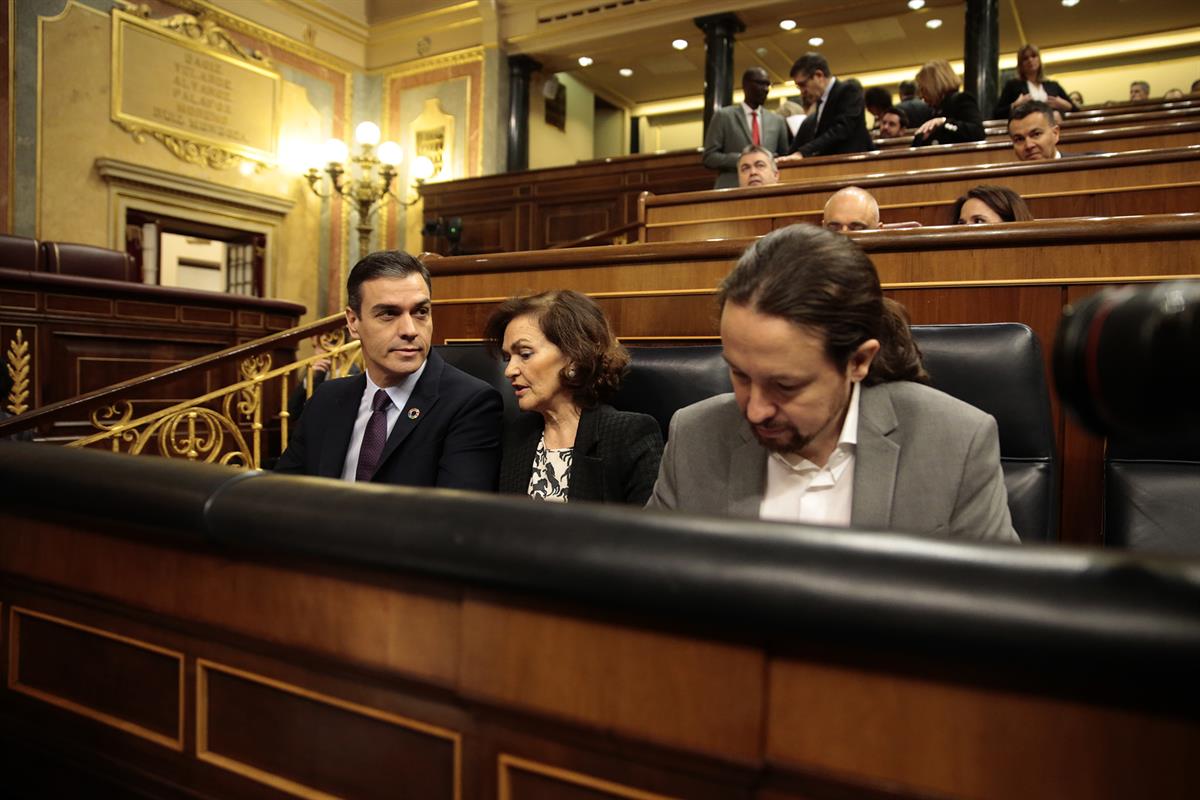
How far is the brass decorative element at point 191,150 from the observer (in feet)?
21.1

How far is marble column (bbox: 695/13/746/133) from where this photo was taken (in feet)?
22.1

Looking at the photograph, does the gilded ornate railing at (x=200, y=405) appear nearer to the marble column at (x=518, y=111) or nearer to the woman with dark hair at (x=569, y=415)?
the woman with dark hair at (x=569, y=415)

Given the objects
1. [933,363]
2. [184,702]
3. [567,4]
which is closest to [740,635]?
[184,702]

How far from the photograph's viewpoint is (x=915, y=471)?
99cm

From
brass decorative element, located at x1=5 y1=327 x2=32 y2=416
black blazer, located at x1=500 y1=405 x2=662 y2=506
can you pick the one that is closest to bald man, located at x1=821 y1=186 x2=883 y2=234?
black blazer, located at x1=500 y1=405 x2=662 y2=506

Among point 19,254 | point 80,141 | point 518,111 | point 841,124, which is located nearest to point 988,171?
point 841,124

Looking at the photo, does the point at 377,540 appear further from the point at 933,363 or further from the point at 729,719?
the point at 933,363

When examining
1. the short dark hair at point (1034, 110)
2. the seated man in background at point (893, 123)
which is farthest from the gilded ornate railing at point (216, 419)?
the seated man in background at point (893, 123)

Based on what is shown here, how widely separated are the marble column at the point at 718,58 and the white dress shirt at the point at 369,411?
5.69m

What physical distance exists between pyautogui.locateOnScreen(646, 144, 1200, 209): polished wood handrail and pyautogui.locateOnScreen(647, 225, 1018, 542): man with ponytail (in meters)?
2.25

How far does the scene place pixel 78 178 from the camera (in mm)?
6086

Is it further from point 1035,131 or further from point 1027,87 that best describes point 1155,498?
point 1027,87

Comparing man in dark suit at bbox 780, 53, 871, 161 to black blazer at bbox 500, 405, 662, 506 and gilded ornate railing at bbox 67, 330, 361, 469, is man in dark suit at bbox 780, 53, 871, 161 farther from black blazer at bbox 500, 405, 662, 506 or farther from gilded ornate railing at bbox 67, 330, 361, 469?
black blazer at bbox 500, 405, 662, 506

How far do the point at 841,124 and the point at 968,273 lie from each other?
2.71 metres
